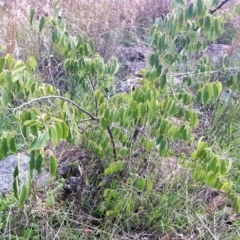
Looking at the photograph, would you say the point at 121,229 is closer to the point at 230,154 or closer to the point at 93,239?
the point at 93,239

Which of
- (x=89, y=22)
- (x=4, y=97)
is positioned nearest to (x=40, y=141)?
(x=4, y=97)

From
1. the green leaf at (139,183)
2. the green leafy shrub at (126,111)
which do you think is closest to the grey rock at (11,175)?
the green leafy shrub at (126,111)

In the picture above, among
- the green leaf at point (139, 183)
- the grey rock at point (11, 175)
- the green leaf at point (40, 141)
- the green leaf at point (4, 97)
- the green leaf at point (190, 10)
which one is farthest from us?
the grey rock at point (11, 175)

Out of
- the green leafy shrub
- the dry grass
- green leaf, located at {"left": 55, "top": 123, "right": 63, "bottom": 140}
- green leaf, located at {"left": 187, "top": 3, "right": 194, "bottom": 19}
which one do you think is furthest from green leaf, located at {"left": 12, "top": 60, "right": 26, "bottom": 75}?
the dry grass

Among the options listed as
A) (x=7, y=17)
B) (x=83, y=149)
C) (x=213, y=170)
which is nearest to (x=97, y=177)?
(x=83, y=149)

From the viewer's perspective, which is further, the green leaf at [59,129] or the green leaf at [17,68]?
the green leaf at [17,68]

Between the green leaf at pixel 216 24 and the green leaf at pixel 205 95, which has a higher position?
the green leaf at pixel 216 24

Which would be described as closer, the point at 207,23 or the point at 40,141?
the point at 40,141

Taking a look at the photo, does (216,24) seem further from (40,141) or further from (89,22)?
(89,22)

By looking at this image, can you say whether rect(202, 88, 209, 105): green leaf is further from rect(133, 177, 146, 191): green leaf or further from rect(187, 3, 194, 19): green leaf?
rect(133, 177, 146, 191): green leaf

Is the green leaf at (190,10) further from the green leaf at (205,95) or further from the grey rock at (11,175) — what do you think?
the grey rock at (11,175)

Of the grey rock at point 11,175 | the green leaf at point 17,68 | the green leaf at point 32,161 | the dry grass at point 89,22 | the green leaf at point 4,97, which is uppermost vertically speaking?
the green leaf at point 17,68

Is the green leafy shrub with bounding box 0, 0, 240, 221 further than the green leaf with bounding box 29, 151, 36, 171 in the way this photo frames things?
Yes

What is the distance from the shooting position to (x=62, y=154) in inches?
102
